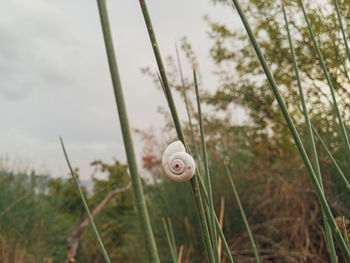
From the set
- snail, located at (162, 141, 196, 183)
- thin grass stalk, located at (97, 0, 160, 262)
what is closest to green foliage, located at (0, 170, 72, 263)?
snail, located at (162, 141, 196, 183)

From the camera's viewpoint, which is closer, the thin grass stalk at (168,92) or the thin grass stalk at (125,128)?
the thin grass stalk at (125,128)

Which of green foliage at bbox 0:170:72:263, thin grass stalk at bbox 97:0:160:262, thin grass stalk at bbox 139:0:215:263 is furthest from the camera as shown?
green foliage at bbox 0:170:72:263

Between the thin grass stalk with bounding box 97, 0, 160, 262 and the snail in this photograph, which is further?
the snail

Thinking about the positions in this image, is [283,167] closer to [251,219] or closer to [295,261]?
[251,219]

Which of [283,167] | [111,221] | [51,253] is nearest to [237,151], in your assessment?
[283,167]

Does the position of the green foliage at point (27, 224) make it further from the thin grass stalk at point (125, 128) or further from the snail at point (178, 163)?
the thin grass stalk at point (125, 128)

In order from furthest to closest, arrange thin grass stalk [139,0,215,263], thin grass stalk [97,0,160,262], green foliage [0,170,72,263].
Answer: green foliage [0,170,72,263] → thin grass stalk [139,0,215,263] → thin grass stalk [97,0,160,262]

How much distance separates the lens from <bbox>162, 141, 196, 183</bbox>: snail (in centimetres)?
40

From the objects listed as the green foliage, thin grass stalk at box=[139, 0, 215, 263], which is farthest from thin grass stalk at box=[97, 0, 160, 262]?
the green foliage

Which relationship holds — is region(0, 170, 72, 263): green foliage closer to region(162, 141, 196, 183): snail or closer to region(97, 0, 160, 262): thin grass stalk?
region(162, 141, 196, 183): snail

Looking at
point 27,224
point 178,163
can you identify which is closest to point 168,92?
point 178,163

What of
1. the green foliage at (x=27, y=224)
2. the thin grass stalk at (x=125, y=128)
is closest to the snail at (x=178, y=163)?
the thin grass stalk at (x=125, y=128)

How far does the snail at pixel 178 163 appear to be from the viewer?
400 millimetres

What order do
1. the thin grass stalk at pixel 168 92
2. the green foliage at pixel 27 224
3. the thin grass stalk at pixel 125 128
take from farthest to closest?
the green foliage at pixel 27 224, the thin grass stalk at pixel 168 92, the thin grass stalk at pixel 125 128
